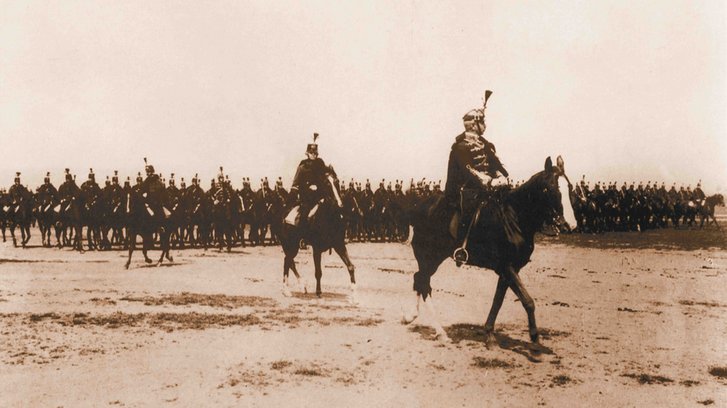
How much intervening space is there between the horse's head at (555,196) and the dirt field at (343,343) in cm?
143

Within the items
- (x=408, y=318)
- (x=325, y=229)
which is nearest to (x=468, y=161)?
(x=408, y=318)

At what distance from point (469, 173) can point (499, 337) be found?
1979 millimetres

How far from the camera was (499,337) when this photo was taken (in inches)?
319

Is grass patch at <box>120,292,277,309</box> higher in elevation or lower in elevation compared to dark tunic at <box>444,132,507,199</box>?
lower

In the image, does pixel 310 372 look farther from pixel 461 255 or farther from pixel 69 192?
pixel 69 192

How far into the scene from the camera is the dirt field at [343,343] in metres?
5.87

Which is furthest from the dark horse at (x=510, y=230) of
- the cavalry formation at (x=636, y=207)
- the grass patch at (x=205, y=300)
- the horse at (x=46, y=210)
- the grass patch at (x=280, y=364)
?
the cavalry formation at (x=636, y=207)

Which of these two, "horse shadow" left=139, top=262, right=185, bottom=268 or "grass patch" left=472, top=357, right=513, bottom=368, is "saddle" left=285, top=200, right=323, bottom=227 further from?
"horse shadow" left=139, top=262, right=185, bottom=268

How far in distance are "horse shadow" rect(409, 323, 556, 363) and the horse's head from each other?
1358 mm

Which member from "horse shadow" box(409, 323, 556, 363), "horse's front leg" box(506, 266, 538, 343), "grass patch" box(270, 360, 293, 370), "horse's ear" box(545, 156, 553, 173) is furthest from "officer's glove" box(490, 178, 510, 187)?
"grass patch" box(270, 360, 293, 370)

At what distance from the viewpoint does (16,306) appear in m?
9.69

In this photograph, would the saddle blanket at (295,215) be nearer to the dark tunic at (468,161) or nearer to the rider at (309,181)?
the rider at (309,181)

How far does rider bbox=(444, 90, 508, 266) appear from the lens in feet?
25.7

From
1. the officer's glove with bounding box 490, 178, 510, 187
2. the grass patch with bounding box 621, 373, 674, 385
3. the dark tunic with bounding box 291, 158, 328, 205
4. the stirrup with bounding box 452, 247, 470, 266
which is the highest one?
the dark tunic with bounding box 291, 158, 328, 205
